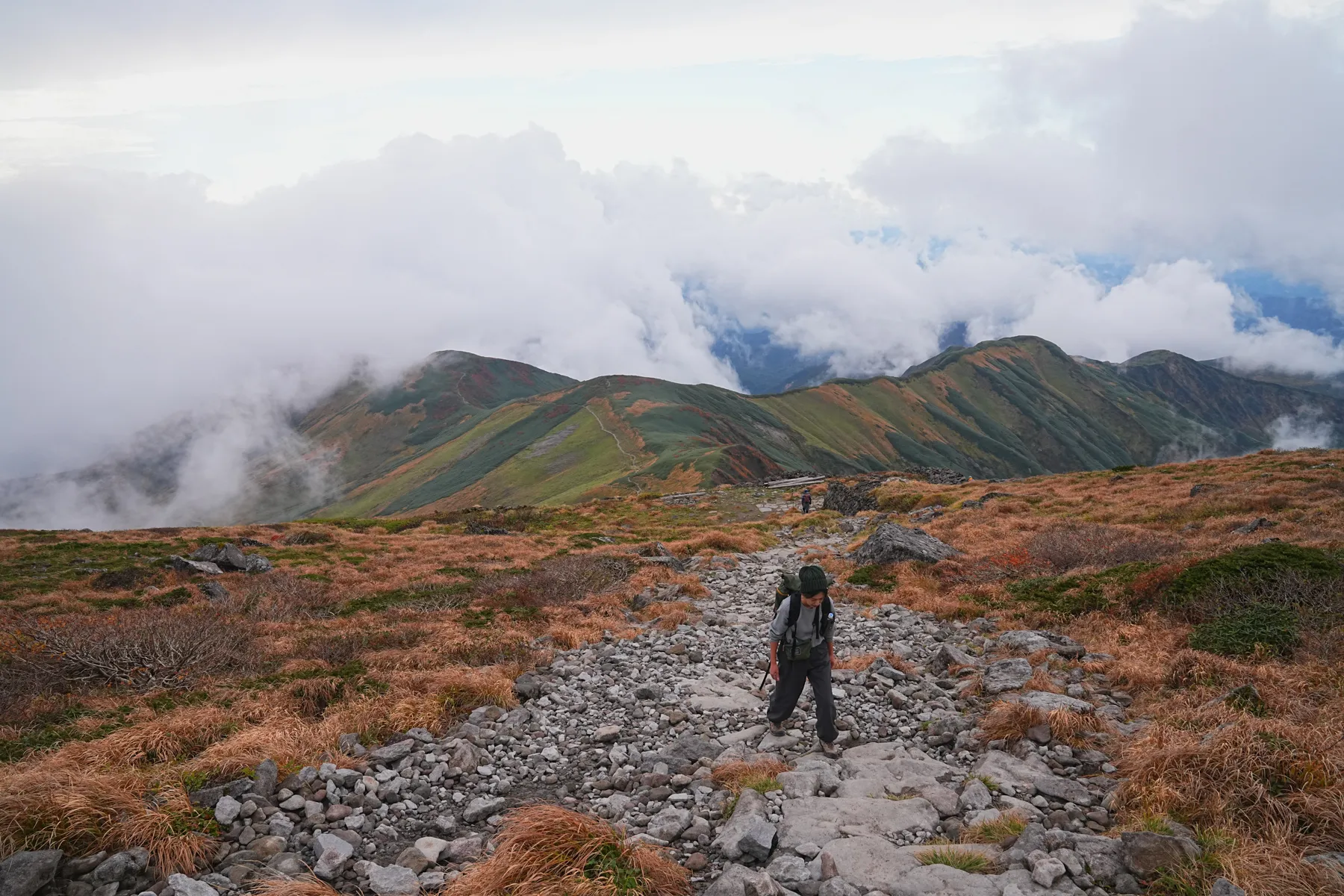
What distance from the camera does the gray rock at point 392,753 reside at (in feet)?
35.2

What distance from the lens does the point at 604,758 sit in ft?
36.9

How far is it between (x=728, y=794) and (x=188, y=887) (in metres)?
6.60

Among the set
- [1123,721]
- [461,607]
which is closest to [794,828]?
[1123,721]

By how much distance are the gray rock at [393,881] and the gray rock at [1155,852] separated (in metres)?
7.84

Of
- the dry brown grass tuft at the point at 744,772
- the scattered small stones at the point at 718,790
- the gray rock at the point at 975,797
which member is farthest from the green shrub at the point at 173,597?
the gray rock at the point at 975,797

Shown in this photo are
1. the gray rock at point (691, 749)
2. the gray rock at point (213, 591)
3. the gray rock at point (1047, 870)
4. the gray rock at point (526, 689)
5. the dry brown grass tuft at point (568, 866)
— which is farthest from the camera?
the gray rock at point (213, 591)

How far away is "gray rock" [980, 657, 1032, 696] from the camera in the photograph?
12367 millimetres

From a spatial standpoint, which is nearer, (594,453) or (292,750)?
(292,750)

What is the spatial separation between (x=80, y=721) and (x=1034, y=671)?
58.0 ft

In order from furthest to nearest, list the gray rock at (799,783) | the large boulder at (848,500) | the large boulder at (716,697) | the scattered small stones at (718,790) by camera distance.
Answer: the large boulder at (848,500), the large boulder at (716,697), the gray rock at (799,783), the scattered small stones at (718,790)

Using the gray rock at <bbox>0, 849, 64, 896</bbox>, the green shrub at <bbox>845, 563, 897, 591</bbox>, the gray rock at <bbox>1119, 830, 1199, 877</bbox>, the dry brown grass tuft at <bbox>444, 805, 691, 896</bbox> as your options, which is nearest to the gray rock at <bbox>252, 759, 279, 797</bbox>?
the gray rock at <bbox>0, 849, 64, 896</bbox>

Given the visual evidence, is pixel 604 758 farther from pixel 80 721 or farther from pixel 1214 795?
pixel 80 721

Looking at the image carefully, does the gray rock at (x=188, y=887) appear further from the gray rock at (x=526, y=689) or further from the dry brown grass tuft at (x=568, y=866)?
the gray rock at (x=526, y=689)

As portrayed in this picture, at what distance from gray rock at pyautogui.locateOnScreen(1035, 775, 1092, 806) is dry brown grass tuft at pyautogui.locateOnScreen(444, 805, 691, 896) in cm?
491
